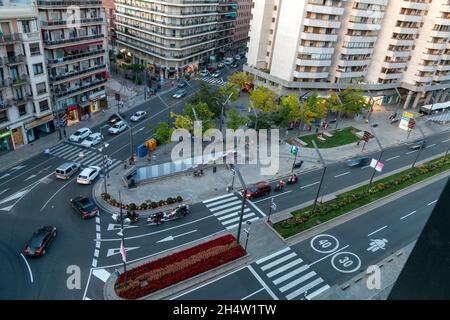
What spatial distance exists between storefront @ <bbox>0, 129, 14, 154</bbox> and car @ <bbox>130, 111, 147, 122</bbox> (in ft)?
73.6

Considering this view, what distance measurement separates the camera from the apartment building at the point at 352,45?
2756 inches

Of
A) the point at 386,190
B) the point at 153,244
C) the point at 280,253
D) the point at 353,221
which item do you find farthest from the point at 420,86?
the point at 153,244

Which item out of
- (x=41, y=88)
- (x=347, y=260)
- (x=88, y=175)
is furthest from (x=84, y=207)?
(x=347, y=260)

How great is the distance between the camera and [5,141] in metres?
50.9

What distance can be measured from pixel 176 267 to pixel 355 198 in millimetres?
26758

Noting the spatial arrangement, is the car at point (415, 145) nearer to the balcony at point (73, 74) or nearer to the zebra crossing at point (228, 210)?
the zebra crossing at point (228, 210)

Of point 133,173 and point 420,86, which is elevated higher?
point 420,86

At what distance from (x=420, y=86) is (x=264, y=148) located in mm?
53081

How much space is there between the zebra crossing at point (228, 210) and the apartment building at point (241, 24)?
9811 centimetres

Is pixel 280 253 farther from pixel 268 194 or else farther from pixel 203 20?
pixel 203 20

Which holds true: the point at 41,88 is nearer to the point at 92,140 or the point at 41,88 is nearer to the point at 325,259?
the point at 92,140

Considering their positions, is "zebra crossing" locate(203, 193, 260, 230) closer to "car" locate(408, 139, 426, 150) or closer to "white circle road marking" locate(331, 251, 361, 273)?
"white circle road marking" locate(331, 251, 361, 273)

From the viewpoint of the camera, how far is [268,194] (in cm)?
4669

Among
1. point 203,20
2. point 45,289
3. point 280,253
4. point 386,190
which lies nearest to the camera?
point 45,289
